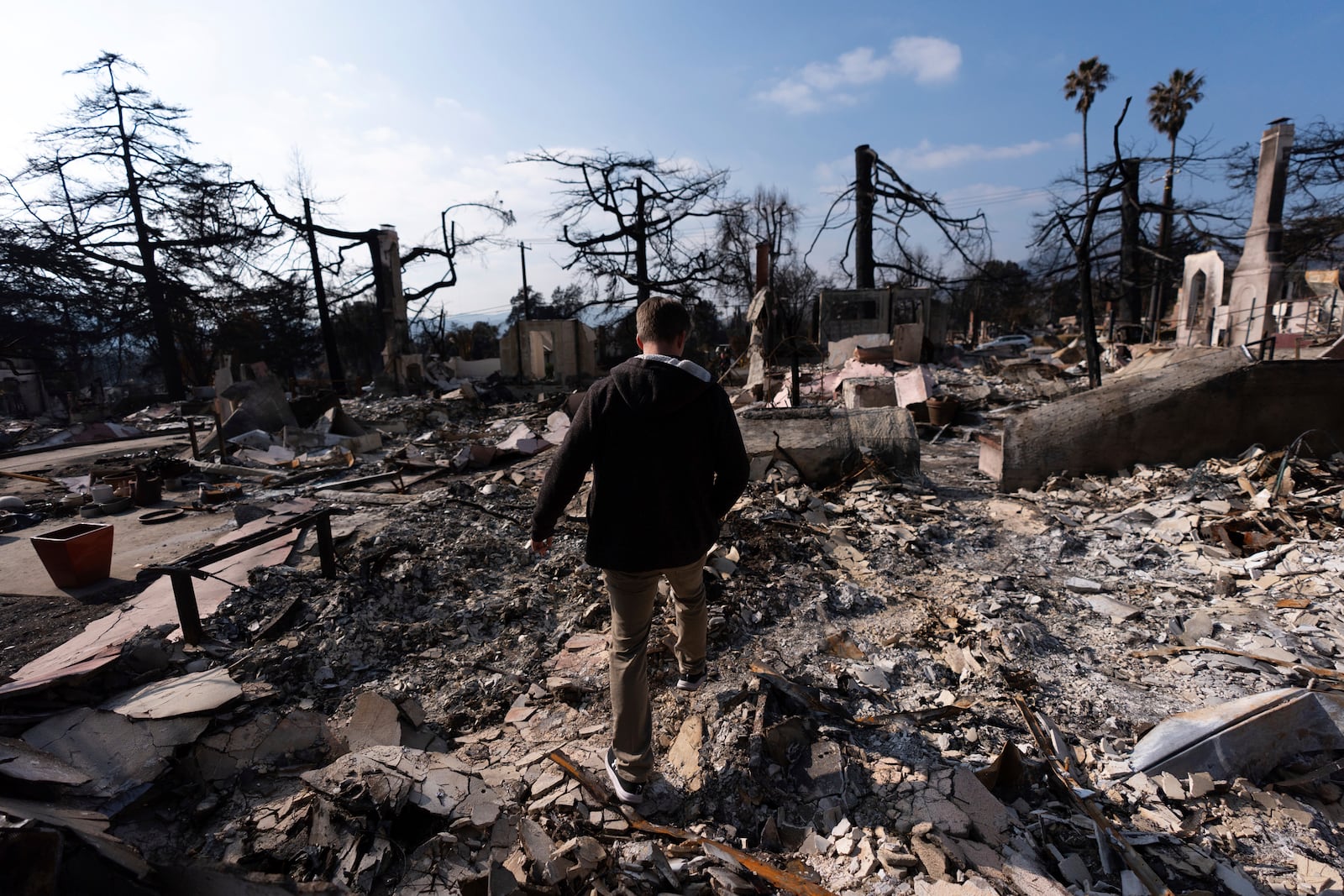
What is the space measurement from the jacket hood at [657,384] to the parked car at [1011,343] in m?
28.1

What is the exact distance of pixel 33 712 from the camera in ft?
8.75

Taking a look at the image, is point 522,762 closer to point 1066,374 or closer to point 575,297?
point 1066,374

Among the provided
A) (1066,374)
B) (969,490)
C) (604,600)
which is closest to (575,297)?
(1066,374)

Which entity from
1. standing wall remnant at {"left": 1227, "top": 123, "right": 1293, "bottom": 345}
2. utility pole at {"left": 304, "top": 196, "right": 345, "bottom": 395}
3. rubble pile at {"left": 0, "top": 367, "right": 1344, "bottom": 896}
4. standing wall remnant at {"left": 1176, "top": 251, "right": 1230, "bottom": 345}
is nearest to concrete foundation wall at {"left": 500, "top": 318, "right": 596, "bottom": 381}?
utility pole at {"left": 304, "top": 196, "right": 345, "bottom": 395}

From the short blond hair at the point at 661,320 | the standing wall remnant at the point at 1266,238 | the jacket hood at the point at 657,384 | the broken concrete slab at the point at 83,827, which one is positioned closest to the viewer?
the broken concrete slab at the point at 83,827

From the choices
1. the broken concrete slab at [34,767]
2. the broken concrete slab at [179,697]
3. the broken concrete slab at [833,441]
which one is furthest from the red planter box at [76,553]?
the broken concrete slab at [833,441]

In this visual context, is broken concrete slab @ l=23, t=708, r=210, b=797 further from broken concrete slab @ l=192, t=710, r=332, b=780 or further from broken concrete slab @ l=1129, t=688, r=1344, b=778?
broken concrete slab @ l=1129, t=688, r=1344, b=778

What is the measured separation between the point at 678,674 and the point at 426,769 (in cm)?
125

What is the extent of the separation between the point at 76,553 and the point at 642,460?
5470mm

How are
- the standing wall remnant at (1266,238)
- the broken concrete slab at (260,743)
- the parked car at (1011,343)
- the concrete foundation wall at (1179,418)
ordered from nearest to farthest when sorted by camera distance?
the broken concrete slab at (260,743) < the concrete foundation wall at (1179,418) < the standing wall remnant at (1266,238) < the parked car at (1011,343)

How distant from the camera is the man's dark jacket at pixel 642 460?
2.24 meters

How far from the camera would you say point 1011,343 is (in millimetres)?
29281

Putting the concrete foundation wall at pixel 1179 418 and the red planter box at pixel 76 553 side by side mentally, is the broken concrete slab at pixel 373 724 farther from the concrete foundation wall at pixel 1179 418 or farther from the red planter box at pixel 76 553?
the concrete foundation wall at pixel 1179 418

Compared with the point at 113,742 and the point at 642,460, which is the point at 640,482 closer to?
the point at 642,460
